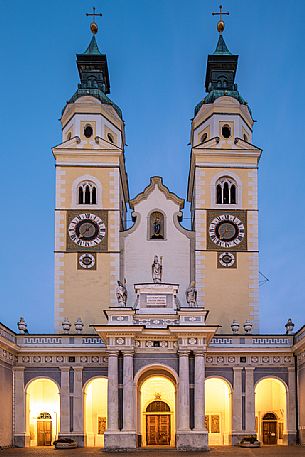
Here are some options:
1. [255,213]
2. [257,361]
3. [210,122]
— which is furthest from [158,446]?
[210,122]

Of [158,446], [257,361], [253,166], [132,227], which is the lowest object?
[158,446]

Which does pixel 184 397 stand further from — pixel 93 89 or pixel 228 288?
pixel 93 89

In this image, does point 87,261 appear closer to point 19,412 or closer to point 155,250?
point 155,250

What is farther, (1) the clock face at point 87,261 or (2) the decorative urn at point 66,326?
(1) the clock face at point 87,261

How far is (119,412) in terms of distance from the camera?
4341 cm

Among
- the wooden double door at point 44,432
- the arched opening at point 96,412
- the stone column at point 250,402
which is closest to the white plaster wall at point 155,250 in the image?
the arched opening at point 96,412

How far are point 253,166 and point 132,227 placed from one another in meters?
9.08

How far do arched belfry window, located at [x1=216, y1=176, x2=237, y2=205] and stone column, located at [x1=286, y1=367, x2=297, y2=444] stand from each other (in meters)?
12.3

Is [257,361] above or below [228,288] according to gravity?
below

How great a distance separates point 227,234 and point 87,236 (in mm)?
9050

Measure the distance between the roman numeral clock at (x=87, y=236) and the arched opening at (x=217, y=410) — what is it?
10731mm

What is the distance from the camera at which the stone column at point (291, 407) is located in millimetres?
47375

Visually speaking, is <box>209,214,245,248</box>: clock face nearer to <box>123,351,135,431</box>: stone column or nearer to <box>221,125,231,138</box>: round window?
<box>221,125,231,138</box>: round window

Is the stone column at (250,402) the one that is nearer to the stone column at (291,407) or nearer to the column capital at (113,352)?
the stone column at (291,407)
